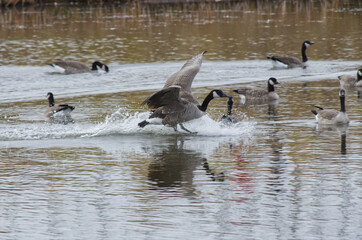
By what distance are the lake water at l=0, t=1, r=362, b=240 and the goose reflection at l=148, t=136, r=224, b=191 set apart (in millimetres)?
27

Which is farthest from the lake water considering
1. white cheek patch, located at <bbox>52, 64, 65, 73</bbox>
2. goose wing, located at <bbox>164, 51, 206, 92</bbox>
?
goose wing, located at <bbox>164, 51, 206, 92</bbox>

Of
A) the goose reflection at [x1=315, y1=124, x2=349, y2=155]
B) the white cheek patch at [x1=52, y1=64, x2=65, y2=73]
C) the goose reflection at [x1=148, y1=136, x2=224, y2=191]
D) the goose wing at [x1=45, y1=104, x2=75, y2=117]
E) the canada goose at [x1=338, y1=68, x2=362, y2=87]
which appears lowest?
the goose reflection at [x1=148, y1=136, x2=224, y2=191]

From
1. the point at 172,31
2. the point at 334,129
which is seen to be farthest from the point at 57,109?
the point at 172,31

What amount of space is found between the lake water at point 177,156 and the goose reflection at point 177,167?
0.09 feet

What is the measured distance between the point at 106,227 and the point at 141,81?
1251 centimetres

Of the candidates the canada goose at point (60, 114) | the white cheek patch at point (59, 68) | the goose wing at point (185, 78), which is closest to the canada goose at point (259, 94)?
the goose wing at point (185, 78)

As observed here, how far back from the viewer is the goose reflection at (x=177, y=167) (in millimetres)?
8977

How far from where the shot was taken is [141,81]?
64.3ft

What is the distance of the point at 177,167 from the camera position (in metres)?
9.94

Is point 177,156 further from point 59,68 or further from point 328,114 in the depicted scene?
point 59,68

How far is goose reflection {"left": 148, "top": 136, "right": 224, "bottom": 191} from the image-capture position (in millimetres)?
8977

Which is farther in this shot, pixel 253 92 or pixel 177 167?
pixel 253 92

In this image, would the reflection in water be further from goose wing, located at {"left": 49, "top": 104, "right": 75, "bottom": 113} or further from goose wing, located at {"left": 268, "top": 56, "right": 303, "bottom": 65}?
goose wing, located at {"left": 49, "top": 104, "right": 75, "bottom": 113}

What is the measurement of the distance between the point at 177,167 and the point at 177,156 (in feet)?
2.47
